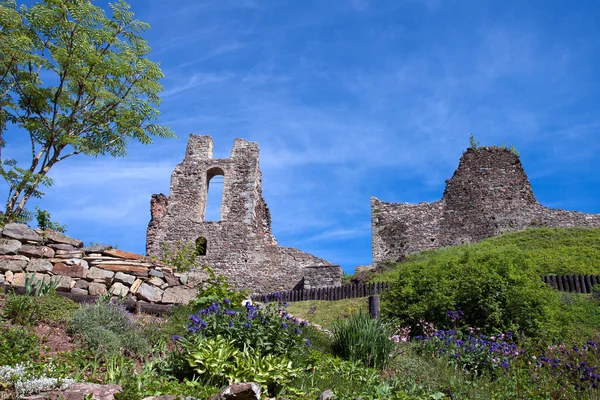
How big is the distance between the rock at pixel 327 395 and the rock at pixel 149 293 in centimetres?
485

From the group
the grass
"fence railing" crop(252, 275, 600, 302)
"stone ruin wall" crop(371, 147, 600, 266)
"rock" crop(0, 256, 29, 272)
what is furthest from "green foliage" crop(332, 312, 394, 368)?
"stone ruin wall" crop(371, 147, 600, 266)

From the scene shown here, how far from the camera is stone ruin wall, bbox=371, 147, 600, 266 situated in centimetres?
2739

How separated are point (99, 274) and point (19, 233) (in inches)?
76.9

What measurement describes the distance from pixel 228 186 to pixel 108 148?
9.95 m

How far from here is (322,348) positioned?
882cm

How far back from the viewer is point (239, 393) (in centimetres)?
575

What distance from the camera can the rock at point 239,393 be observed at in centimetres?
572

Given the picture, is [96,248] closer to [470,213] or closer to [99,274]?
[99,274]

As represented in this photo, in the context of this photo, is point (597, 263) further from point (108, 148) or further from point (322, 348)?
point (108, 148)

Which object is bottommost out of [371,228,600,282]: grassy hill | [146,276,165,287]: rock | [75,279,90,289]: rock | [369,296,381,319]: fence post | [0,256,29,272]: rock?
[369,296,381,319]: fence post

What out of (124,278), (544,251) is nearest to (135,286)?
(124,278)

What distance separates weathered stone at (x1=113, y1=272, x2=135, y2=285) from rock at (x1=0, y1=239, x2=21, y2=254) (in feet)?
6.71

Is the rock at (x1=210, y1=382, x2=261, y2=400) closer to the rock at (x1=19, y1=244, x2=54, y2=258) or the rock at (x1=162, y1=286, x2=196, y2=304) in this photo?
the rock at (x1=162, y1=286, x2=196, y2=304)

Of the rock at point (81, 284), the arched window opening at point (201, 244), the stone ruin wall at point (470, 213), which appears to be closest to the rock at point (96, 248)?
the rock at point (81, 284)
